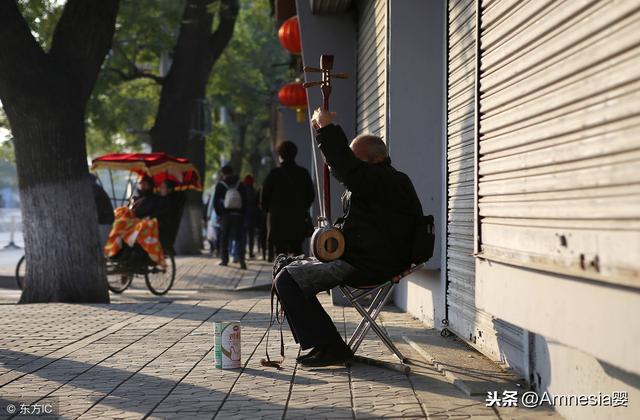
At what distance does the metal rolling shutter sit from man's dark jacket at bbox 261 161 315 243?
5.18 metres

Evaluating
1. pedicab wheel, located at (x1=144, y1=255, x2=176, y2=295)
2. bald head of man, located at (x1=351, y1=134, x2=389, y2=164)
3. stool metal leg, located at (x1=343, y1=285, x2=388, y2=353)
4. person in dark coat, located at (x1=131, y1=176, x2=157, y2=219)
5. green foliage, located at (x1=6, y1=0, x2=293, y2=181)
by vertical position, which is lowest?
pedicab wheel, located at (x1=144, y1=255, x2=176, y2=295)

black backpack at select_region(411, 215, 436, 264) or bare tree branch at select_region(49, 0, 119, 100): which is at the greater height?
bare tree branch at select_region(49, 0, 119, 100)

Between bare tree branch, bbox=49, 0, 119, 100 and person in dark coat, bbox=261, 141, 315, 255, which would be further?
person in dark coat, bbox=261, 141, 315, 255

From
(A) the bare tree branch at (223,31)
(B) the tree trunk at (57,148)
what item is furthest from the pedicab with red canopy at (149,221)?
(A) the bare tree branch at (223,31)

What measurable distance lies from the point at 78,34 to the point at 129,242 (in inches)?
130

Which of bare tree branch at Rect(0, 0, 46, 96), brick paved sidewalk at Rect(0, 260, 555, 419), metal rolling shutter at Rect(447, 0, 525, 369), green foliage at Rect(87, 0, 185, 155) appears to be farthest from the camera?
green foliage at Rect(87, 0, 185, 155)

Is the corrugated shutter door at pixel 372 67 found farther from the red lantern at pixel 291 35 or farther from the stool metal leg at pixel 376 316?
the stool metal leg at pixel 376 316

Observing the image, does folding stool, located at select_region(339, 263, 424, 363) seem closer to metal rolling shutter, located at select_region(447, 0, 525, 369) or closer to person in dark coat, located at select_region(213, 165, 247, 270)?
metal rolling shutter, located at select_region(447, 0, 525, 369)

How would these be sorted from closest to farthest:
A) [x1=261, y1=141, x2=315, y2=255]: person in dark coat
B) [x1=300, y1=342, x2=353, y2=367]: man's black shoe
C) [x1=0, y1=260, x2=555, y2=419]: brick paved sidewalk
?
[x1=0, y1=260, x2=555, y2=419]: brick paved sidewalk
[x1=300, y1=342, x2=353, y2=367]: man's black shoe
[x1=261, y1=141, x2=315, y2=255]: person in dark coat

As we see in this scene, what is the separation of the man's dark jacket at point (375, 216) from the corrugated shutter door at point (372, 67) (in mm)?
3809

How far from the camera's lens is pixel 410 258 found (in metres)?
7.63

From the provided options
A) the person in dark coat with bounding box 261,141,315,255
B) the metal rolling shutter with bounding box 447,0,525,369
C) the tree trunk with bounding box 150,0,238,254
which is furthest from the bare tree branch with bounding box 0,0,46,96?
the tree trunk with bounding box 150,0,238,254

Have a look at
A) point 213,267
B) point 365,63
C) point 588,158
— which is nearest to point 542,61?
point 588,158

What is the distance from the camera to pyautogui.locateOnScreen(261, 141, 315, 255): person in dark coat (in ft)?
48.0
